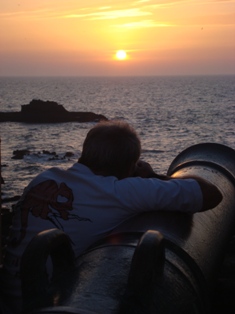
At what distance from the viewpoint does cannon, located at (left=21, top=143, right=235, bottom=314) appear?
2.44 m

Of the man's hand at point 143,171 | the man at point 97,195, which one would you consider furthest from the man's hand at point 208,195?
the man's hand at point 143,171

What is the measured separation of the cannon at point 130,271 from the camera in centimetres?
244

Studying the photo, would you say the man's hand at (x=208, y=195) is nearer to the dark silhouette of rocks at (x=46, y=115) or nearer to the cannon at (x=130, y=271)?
the cannon at (x=130, y=271)

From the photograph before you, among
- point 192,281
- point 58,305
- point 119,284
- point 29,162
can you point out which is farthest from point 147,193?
point 29,162

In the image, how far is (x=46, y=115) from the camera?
61.9 meters

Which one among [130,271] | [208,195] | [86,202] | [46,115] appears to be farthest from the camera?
[46,115]

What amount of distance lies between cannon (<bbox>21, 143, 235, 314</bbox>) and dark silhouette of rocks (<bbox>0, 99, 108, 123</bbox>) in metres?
55.5

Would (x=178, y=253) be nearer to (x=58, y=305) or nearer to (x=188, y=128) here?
(x=58, y=305)

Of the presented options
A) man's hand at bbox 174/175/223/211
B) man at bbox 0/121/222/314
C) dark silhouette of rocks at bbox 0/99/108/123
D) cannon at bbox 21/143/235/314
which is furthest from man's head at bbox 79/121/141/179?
dark silhouette of rocks at bbox 0/99/108/123

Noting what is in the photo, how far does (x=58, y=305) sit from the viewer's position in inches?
95.3

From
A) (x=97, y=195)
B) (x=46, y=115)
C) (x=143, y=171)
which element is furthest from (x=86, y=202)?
(x=46, y=115)

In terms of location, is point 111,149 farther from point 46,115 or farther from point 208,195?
point 46,115

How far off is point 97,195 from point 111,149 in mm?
251

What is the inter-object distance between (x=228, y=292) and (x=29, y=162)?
25.2m
